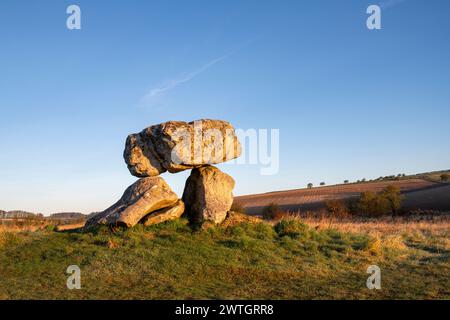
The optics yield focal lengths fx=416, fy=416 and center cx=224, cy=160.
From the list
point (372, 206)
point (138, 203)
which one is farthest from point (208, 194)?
point (372, 206)

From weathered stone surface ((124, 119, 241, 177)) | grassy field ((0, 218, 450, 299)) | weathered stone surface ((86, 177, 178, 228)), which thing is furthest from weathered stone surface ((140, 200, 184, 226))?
weathered stone surface ((124, 119, 241, 177))

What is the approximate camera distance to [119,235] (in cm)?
1639

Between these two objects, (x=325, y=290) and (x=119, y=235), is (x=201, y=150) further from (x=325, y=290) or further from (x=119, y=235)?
(x=325, y=290)

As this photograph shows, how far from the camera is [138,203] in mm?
17188

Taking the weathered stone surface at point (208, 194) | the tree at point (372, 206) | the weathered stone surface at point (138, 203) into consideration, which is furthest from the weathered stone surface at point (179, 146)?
the tree at point (372, 206)

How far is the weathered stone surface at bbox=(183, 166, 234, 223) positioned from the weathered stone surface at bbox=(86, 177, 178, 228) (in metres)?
1.00

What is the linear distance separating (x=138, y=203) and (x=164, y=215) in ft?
4.15

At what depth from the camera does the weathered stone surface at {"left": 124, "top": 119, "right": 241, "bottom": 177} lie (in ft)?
→ 58.2

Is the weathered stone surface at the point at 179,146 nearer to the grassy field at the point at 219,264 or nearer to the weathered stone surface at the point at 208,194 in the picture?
the weathered stone surface at the point at 208,194

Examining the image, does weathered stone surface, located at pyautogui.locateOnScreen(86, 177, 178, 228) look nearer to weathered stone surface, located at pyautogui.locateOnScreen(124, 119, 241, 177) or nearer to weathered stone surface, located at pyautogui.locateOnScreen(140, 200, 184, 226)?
weathered stone surface, located at pyautogui.locateOnScreen(140, 200, 184, 226)

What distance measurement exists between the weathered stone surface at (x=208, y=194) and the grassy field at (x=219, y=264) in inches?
30.1

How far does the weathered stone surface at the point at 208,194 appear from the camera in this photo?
59.0 ft
